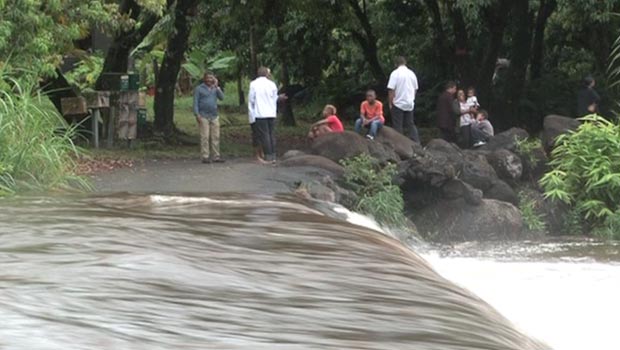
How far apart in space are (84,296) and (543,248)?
11603 millimetres

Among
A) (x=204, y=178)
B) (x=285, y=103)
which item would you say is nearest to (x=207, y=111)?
Result: (x=204, y=178)

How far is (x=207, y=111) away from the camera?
1952 cm

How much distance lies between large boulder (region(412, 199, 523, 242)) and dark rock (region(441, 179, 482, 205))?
7 centimetres

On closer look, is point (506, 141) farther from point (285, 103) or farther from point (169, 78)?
point (285, 103)

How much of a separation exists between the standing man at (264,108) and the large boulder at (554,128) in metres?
5.34

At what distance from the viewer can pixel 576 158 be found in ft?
62.5

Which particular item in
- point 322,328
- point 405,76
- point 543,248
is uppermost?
point 405,76

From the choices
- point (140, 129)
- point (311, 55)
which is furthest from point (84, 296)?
point (311, 55)

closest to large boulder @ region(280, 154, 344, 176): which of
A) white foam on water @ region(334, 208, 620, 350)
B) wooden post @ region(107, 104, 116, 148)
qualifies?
white foam on water @ region(334, 208, 620, 350)

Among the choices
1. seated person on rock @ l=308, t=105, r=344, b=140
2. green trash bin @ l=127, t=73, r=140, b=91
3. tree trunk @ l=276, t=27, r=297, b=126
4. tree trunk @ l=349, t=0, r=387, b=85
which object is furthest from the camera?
tree trunk @ l=276, t=27, r=297, b=126

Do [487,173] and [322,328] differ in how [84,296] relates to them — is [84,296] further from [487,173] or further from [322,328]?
[487,173]

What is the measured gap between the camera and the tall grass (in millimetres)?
12492

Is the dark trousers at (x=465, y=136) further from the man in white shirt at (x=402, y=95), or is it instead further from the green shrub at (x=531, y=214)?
the green shrub at (x=531, y=214)

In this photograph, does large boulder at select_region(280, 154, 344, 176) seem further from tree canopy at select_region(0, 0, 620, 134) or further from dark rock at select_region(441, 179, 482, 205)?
tree canopy at select_region(0, 0, 620, 134)
